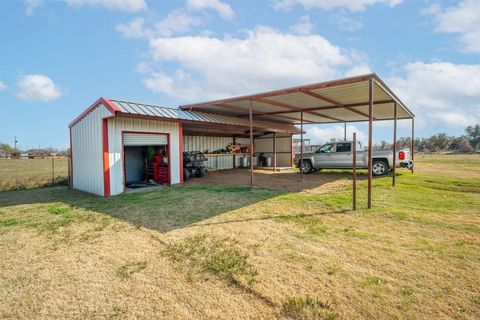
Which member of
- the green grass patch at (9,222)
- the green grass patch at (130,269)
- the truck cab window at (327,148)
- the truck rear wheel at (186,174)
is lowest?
the green grass patch at (130,269)

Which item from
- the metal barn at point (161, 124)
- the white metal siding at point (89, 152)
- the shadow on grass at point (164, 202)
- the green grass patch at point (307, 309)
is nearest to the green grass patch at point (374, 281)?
the green grass patch at point (307, 309)

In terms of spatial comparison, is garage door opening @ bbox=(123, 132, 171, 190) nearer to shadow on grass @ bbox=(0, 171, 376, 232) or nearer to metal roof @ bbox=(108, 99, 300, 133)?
metal roof @ bbox=(108, 99, 300, 133)

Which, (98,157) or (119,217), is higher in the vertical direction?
(98,157)

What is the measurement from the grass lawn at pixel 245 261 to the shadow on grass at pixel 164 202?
76 millimetres

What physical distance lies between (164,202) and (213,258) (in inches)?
161

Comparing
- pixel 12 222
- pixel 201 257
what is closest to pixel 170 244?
pixel 201 257

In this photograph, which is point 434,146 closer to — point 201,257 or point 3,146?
point 201,257

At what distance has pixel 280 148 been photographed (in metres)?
19.4

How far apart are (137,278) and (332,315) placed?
2331 mm

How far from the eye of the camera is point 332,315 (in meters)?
2.40

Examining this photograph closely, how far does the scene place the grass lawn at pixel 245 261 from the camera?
258 cm

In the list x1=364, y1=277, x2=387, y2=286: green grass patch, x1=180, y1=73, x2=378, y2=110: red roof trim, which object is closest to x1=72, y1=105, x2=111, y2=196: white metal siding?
x1=180, y1=73, x2=378, y2=110: red roof trim

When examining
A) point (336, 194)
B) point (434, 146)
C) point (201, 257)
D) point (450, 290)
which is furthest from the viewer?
point (434, 146)

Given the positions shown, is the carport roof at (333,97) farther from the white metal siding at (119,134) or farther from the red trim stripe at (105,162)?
the red trim stripe at (105,162)
